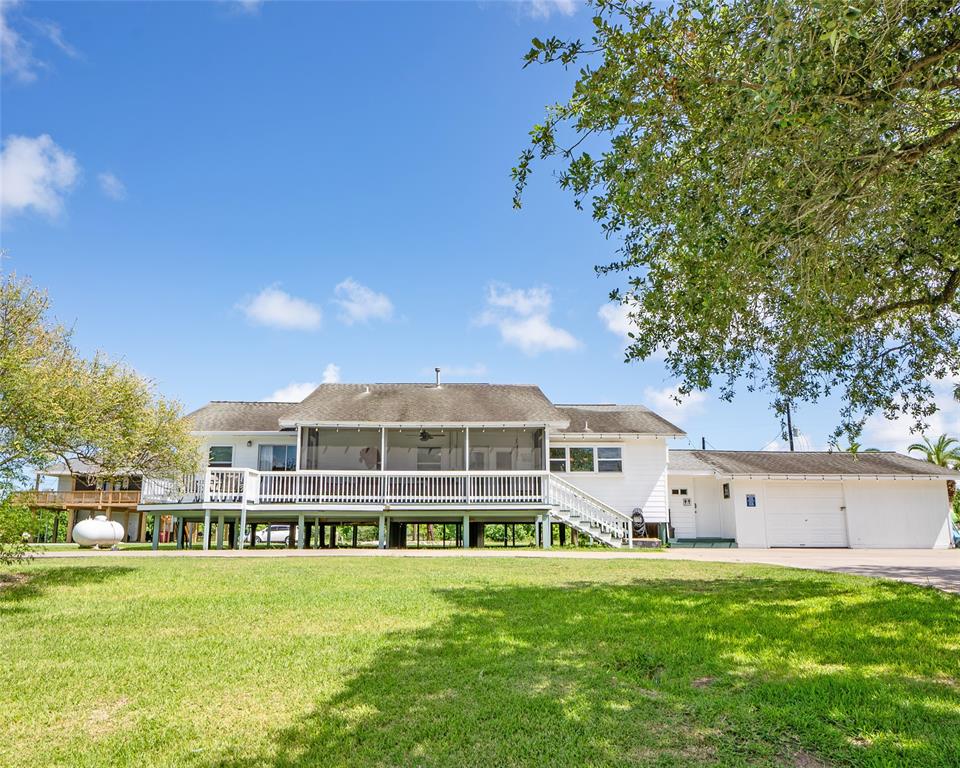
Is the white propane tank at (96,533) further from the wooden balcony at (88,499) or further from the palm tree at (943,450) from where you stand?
the palm tree at (943,450)

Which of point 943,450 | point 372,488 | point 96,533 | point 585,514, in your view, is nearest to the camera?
point 372,488

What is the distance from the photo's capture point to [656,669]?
506 centimetres

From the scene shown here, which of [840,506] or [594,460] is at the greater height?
[594,460]

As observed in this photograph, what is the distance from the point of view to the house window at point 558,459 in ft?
76.3

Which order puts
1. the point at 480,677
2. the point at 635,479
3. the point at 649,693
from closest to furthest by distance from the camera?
the point at 649,693 → the point at 480,677 → the point at 635,479

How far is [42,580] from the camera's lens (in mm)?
10703

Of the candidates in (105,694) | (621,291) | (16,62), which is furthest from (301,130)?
(105,694)

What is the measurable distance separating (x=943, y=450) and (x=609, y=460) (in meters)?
32.2

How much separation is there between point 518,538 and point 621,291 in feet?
104

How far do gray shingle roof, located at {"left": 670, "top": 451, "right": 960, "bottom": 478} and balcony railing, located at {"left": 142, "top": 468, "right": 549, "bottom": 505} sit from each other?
27.7 ft

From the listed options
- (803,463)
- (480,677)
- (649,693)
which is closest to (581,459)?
(803,463)

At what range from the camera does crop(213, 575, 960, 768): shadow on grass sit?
357 cm

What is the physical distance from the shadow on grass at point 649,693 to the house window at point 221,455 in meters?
18.1

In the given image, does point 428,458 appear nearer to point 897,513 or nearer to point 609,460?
point 609,460
